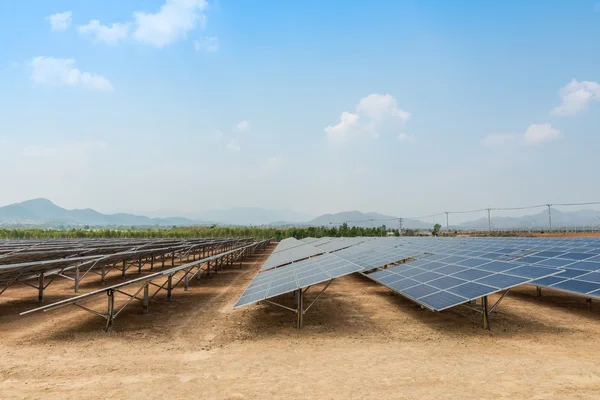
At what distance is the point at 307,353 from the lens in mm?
10688

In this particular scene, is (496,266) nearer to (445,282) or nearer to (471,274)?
(471,274)

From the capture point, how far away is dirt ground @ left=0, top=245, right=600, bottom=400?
8.19 meters

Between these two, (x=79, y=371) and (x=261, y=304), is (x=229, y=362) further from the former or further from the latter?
(x=261, y=304)

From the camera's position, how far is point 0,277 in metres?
16.5

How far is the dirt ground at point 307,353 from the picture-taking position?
8.19m

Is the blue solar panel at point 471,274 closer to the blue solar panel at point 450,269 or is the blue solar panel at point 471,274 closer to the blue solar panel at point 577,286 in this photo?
the blue solar panel at point 450,269

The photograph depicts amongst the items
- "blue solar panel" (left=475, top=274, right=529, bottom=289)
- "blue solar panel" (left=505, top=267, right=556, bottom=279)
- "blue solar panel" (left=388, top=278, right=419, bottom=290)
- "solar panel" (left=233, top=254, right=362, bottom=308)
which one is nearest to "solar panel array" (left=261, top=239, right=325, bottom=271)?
"solar panel" (left=233, top=254, right=362, bottom=308)

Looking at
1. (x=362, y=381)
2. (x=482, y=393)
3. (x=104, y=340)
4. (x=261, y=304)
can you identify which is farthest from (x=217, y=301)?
(x=482, y=393)

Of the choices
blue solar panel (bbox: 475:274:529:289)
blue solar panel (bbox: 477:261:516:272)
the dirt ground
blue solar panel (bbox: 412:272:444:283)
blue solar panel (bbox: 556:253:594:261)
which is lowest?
the dirt ground

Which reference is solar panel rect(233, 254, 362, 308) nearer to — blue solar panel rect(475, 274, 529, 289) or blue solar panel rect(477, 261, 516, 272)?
blue solar panel rect(475, 274, 529, 289)

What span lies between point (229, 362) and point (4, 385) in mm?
5675

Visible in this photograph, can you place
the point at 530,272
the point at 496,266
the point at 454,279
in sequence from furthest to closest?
the point at 496,266 < the point at 454,279 < the point at 530,272

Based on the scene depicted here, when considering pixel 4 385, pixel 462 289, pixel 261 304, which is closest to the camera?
pixel 4 385

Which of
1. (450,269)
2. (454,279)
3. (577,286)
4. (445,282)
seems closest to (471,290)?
(445,282)
